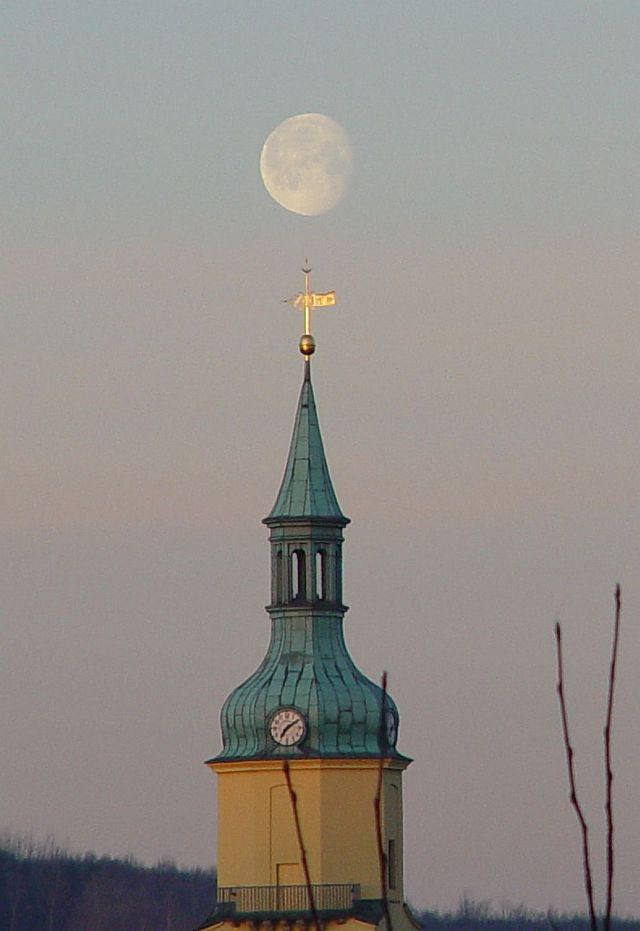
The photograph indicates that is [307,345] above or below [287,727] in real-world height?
above

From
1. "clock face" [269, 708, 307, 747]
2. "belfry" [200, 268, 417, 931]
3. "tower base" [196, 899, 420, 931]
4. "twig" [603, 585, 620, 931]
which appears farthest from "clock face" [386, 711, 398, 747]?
"twig" [603, 585, 620, 931]

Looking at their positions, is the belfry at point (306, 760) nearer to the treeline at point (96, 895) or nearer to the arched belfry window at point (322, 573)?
the arched belfry window at point (322, 573)

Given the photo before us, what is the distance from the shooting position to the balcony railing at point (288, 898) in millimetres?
59469

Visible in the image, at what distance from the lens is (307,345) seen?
65062 mm

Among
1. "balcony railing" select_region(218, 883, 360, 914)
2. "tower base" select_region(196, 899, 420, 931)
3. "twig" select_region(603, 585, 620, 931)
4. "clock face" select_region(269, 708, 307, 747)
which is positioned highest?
"clock face" select_region(269, 708, 307, 747)

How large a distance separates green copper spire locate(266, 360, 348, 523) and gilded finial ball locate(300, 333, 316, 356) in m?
0.32

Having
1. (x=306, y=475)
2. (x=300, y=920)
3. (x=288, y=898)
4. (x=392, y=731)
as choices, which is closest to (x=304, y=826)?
(x=288, y=898)

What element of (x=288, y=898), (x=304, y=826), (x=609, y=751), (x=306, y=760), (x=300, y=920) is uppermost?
(x=306, y=760)

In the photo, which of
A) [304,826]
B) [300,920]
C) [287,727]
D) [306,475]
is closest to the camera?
[300,920]

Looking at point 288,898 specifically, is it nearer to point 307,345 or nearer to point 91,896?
point 307,345

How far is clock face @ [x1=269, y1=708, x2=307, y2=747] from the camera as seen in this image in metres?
61.6

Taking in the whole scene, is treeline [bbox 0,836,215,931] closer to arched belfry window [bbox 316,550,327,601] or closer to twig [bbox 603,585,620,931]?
arched belfry window [bbox 316,550,327,601]

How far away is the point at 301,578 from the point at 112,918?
6442 centimetres

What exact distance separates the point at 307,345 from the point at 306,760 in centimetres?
939
